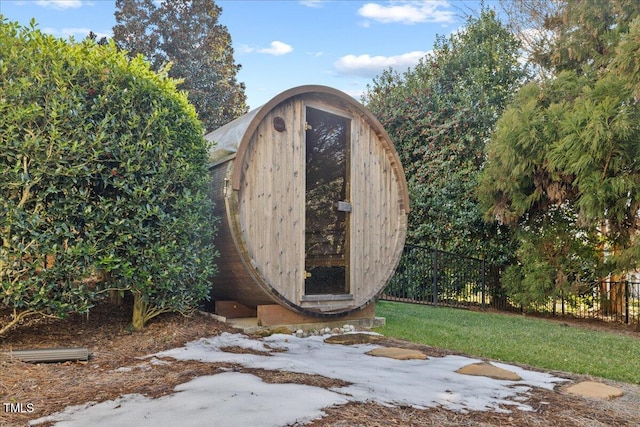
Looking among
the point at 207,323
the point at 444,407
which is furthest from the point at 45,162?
the point at 444,407

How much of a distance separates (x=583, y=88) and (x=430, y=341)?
588 cm

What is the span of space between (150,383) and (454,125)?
993 cm

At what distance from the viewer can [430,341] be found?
5668 mm

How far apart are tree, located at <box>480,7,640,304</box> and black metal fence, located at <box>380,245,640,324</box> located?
1.24 metres

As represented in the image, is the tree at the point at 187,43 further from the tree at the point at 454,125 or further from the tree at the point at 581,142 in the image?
the tree at the point at 581,142

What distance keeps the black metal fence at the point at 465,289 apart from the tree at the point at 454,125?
1.35ft

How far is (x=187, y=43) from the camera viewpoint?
58.6 ft

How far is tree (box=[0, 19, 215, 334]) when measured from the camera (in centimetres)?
433

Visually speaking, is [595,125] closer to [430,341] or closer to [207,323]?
[430,341]

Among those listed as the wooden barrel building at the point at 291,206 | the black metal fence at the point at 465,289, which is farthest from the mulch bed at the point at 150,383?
the black metal fence at the point at 465,289

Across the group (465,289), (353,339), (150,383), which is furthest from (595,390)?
(465,289)

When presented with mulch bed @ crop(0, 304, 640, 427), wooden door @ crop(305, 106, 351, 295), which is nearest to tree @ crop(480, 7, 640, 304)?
wooden door @ crop(305, 106, 351, 295)

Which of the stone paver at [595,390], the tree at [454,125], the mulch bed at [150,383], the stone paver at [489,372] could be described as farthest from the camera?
the tree at [454,125]

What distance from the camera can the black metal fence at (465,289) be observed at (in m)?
10.3
